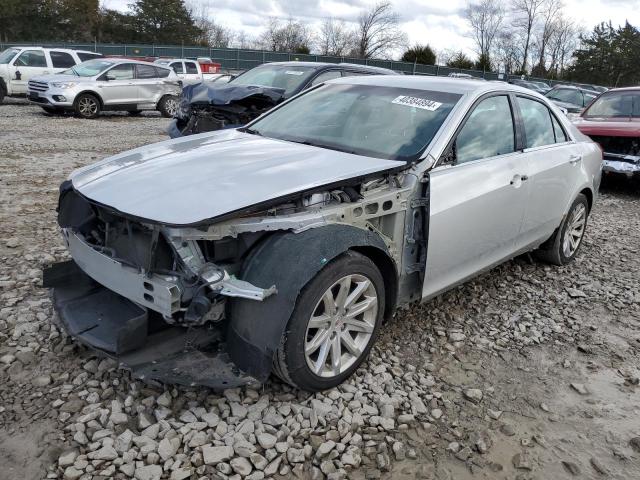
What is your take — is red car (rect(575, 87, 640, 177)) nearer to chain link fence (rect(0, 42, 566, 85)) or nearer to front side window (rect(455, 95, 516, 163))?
front side window (rect(455, 95, 516, 163))

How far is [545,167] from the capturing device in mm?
4336

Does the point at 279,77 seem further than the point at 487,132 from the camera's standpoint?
Yes

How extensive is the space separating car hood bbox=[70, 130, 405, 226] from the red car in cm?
659

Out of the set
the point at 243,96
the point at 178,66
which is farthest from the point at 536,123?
the point at 178,66

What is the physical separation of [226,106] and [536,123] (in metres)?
4.41

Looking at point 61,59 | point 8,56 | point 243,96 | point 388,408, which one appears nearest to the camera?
point 388,408

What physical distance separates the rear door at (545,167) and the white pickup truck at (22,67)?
15443mm

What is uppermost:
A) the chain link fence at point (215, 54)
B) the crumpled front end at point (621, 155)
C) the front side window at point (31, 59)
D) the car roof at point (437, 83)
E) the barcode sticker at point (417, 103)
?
the chain link fence at point (215, 54)

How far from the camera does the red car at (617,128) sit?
827cm

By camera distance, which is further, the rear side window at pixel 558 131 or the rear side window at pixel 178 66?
the rear side window at pixel 178 66

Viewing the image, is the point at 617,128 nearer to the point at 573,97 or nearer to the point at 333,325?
the point at 333,325

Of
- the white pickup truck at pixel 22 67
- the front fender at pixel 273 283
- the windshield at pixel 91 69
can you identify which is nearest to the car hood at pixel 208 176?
the front fender at pixel 273 283

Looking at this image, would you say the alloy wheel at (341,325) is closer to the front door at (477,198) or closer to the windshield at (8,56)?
the front door at (477,198)

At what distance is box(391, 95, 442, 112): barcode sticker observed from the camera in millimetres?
3713
